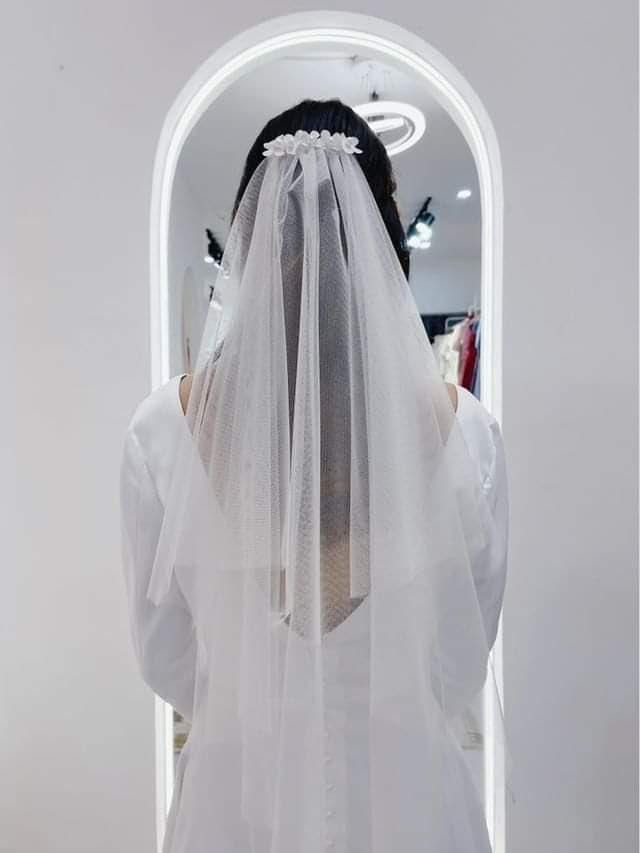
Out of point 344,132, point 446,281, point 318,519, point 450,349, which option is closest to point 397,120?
point 446,281

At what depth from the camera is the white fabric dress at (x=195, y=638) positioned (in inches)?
28.5

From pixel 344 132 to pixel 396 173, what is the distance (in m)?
0.57

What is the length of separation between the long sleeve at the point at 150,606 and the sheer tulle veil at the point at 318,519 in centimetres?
6

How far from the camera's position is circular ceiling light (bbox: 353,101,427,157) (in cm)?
132

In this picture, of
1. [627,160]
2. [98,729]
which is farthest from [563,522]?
[98,729]

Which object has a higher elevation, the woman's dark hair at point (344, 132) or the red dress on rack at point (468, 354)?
the woman's dark hair at point (344, 132)

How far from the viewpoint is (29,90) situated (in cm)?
125

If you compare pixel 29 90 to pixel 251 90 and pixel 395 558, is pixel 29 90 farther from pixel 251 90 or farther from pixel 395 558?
pixel 395 558

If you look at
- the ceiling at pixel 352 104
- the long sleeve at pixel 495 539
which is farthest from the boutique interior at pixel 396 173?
the long sleeve at pixel 495 539

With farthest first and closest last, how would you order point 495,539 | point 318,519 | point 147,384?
point 147,384
point 495,539
point 318,519

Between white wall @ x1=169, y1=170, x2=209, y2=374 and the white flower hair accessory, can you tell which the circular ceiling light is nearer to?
Result: white wall @ x1=169, y1=170, x2=209, y2=374

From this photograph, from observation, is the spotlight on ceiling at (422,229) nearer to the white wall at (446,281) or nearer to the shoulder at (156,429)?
the white wall at (446,281)

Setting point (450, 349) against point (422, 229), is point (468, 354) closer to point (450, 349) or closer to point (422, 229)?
point (450, 349)

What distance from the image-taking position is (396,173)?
4.22 ft
